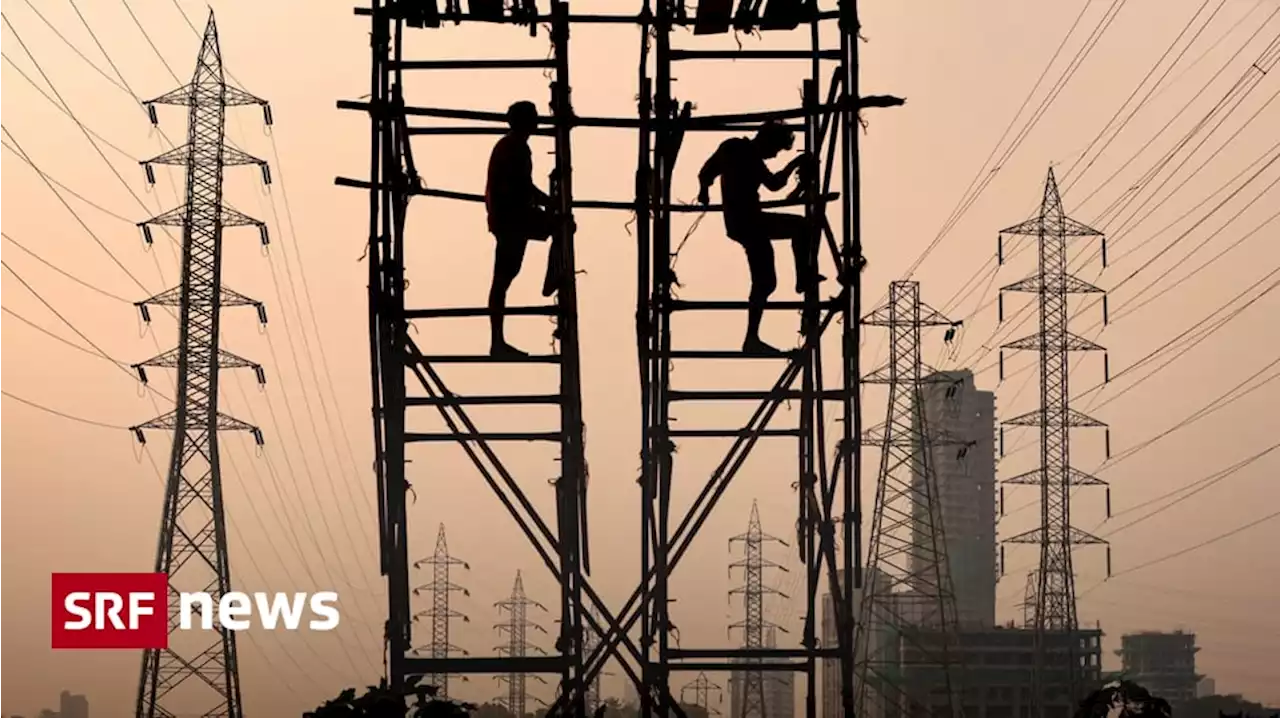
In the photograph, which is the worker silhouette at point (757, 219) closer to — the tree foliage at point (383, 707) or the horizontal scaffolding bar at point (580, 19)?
the horizontal scaffolding bar at point (580, 19)

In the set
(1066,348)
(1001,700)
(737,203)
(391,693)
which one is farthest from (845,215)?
(1001,700)

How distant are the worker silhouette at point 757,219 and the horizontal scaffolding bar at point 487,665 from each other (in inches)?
136

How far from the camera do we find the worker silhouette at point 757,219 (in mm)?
21359

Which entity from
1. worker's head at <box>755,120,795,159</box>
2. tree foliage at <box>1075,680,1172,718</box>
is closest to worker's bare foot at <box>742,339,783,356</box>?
worker's head at <box>755,120,795,159</box>

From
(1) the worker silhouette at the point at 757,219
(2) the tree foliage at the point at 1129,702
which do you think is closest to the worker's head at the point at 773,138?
(1) the worker silhouette at the point at 757,219

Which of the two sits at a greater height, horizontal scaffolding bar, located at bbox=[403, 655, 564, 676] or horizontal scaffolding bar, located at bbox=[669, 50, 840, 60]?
horizontal scaffolding bar, located at bbox=[669, 50, 840, 60]

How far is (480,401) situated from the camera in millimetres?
20578

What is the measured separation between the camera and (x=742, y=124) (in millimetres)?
21469

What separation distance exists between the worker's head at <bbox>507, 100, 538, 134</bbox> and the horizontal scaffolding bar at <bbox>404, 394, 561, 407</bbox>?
2.33 meters

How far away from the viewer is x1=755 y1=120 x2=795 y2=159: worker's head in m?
21.5

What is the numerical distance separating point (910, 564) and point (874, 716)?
26.9 meters

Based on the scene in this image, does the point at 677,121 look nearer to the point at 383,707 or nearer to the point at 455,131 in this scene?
the point at 455,131

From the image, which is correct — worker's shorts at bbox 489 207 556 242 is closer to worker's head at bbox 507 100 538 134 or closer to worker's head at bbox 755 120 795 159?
worker's head at bbox 507 100 538 134

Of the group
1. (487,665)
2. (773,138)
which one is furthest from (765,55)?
(487,665)
